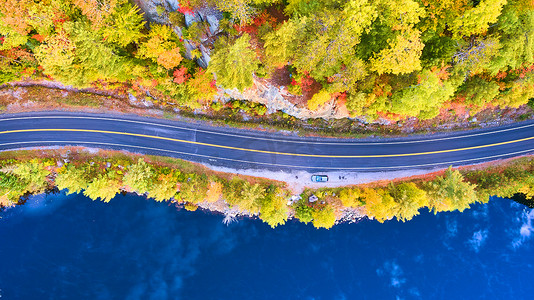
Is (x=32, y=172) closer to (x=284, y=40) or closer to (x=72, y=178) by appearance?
(x=72, y=178)

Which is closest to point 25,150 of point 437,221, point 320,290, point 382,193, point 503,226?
point 320,290

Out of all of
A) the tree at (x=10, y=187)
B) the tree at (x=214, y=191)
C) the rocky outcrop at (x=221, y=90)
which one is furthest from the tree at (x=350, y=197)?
the tree at (x=10, y=187)

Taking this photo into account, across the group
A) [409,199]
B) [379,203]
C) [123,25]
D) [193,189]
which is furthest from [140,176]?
[409,199]

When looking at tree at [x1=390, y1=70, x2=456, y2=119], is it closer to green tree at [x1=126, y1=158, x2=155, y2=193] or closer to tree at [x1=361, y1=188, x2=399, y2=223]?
tree at [x1=361, y1=188, x2=399, y2=223]

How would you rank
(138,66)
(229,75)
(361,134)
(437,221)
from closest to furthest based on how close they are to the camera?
(229,75) < (138,66) < (361,134) < (437,221)

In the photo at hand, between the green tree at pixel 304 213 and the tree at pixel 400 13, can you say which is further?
the green tree at pixel 304 213

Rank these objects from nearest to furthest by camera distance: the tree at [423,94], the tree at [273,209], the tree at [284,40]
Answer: the tree at [284,40] < the tree at [423,94] < the tree at [273,209]

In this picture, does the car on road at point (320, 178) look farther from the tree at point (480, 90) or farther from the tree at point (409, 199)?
the tree at point (480, 90)

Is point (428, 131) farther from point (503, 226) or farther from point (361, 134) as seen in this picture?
point (503, 226)
